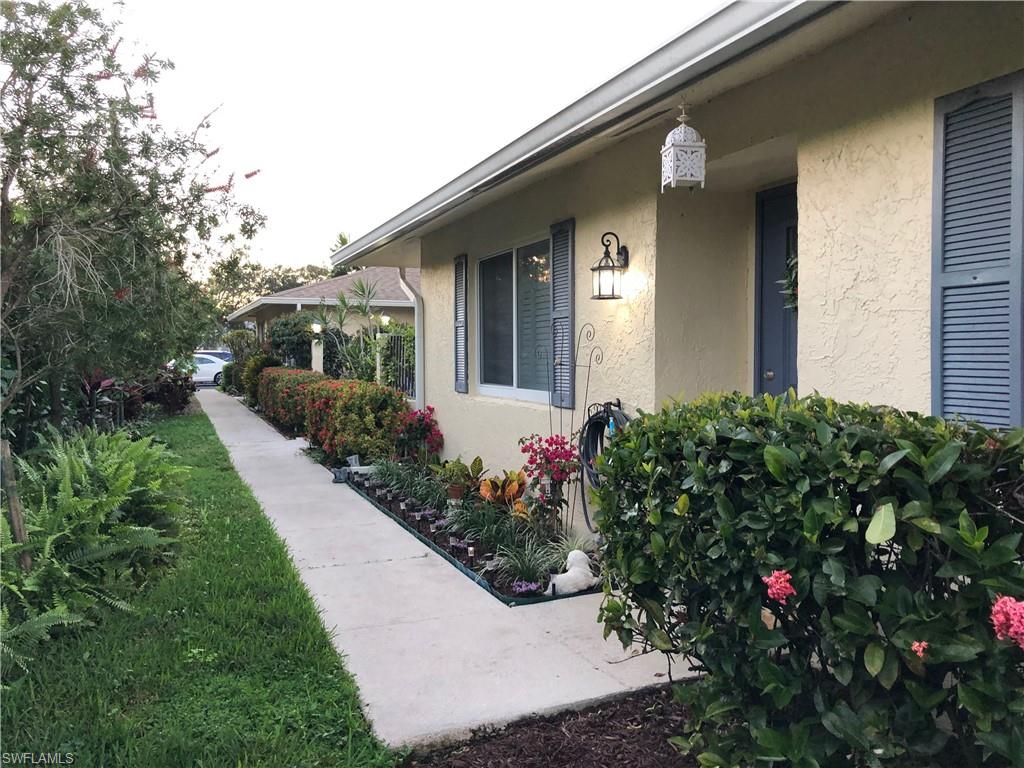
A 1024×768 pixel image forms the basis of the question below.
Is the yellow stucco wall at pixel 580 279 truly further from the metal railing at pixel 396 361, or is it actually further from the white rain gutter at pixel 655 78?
the metal railing at pixel 396 361

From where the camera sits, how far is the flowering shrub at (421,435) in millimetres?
8766

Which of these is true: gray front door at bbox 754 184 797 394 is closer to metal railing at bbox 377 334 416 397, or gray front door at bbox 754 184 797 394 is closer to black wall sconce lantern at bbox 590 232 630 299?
black wall sconce lantern at bbox 590 232 630 299

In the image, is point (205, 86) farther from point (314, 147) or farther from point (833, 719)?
point (314, 147)

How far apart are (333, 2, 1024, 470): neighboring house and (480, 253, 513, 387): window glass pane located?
438mm

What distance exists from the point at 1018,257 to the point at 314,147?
13685 millimetres

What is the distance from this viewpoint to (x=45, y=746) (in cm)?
270

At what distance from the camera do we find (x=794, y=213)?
474 cm

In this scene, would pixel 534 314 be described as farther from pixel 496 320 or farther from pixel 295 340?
pixel 295 340

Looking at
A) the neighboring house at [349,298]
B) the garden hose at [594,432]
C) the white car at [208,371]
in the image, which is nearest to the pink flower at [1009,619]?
the garden hose at [594,432]

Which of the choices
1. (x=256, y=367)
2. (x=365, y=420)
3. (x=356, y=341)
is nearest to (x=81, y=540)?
(x=365, y=420)

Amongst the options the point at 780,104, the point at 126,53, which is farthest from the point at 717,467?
the point at 126,53

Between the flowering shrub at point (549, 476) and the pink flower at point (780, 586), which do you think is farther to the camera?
the flowering shrub at point (549, 476)

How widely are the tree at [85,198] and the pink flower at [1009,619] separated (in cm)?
437

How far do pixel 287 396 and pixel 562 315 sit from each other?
28.4ft
